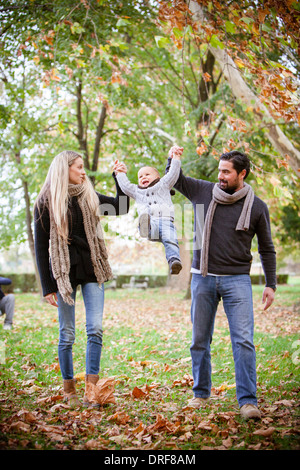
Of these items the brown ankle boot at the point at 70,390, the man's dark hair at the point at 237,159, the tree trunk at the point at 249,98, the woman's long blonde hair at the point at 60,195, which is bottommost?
the brown ankle boot at the point at 70,390

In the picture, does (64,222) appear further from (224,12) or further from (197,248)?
(224,12)

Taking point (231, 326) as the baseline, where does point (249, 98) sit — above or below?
above

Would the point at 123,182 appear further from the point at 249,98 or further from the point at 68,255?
the point at 249,98

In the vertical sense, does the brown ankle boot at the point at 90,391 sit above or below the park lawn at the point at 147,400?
above

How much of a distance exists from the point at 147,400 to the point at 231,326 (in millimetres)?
1221

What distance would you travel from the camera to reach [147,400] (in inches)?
163

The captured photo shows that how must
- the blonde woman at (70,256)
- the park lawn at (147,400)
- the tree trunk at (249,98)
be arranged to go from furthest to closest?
the tree trunk at (249,98)
the blonde woman at (70,256)
the park lawn at (147,400)

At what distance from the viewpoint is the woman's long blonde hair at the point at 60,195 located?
3744 mm

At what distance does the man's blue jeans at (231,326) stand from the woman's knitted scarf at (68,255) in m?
0.87

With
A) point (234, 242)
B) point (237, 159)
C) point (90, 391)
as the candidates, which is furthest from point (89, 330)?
point (237, 159)

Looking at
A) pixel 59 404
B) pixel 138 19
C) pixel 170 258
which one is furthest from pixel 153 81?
pixel 59 404

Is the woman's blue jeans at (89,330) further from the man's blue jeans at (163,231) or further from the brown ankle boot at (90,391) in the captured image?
the man's blue jeans at (163,231)

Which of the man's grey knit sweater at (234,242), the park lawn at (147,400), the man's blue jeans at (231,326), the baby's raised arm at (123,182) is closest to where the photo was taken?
the park lawn at (147,400)

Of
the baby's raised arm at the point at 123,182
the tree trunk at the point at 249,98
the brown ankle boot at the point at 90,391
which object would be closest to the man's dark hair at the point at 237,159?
the baby's raised arm at the point at 123,182
